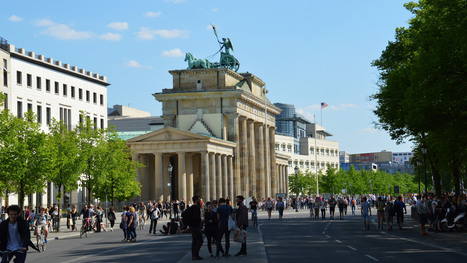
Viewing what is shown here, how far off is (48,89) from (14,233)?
71.0 meters

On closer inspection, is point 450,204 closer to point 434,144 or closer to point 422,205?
point 422,205

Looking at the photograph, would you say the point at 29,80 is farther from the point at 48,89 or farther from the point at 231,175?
the point at 231,175

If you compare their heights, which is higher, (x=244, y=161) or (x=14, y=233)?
(x=244, y=161)

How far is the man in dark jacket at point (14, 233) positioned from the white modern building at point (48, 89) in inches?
2120

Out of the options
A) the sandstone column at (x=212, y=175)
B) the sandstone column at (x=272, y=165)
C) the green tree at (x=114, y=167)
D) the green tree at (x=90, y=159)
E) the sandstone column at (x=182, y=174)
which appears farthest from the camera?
the sandstone column at (x=272, y=165)

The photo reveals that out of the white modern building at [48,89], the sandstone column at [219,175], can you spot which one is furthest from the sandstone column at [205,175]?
the white modern building at [48,89]

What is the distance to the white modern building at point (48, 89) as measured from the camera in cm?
7306

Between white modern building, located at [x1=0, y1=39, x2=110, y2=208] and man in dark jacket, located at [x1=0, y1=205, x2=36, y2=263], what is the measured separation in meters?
53.9

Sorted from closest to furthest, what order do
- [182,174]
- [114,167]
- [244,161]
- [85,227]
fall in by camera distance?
1. [85,227]
2. [114,167]
3. [182,174]
4. [244,161]

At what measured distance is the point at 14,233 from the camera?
13.7 meters

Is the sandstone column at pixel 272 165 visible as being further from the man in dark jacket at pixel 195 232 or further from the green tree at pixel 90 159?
the man in dark jacket at pixel 195 232

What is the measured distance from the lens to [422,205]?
34.4 meters

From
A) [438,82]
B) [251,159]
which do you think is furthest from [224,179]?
[438,82]

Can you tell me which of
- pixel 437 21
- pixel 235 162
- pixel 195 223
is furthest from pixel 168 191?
pixel 195 223
